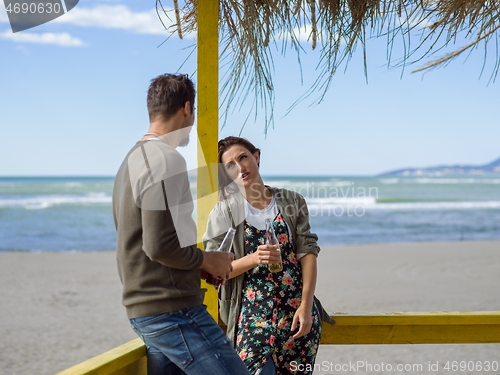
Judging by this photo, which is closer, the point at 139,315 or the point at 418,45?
the point at 139,315

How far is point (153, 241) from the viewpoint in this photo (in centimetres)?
110

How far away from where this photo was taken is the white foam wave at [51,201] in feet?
69.8

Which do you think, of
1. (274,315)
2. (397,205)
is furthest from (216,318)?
(397,205)

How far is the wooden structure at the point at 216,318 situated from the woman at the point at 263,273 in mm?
89

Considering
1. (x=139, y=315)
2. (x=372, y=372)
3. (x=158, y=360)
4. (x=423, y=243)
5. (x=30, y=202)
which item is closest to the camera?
(x=139, y=315)

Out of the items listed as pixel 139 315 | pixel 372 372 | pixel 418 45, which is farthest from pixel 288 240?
pixel 372 372

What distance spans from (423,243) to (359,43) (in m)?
11.4

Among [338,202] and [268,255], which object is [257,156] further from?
[338,202]

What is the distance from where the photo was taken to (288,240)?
1.82 metres

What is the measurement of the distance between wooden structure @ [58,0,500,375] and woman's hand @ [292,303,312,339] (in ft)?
1.16

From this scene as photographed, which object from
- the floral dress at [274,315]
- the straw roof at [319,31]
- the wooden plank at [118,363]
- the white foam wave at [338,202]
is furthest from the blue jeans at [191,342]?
the white foam wave at [338,202]

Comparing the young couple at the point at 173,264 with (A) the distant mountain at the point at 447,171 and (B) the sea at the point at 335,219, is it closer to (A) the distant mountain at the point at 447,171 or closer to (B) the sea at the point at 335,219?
(B) the sea at the point at 335,219

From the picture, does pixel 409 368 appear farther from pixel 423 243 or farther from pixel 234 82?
pixel 423 243

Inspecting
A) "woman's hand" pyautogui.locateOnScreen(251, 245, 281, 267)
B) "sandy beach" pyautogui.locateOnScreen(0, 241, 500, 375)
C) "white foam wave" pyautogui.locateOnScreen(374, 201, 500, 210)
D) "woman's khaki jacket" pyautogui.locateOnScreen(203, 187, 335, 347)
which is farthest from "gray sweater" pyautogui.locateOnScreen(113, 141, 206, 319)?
"white foam wave" pyautogui.locateOnScreen(374, 201, 500, 210)
